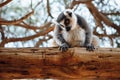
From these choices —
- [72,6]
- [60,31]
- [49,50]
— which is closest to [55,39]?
[60,31]

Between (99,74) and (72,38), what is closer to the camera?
(99,74)

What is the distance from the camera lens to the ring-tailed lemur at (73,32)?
361cm

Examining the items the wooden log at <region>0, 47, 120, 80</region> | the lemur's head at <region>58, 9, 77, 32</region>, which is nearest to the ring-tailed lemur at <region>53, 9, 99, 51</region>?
the lemur's head at <region>58, 9, 77, 32</region>

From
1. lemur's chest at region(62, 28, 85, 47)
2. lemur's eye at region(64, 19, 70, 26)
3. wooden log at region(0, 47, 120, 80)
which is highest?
lemur's eye at region(64, 19, 70, 26)

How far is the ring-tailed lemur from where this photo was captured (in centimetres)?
361

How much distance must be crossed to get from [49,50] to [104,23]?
268 centimetres

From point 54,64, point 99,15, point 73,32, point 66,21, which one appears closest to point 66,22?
point 66,21

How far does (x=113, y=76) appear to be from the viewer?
8.81ft

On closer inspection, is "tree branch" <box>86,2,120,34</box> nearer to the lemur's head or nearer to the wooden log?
the lemur's head

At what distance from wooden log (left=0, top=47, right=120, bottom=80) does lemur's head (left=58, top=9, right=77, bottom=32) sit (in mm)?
858

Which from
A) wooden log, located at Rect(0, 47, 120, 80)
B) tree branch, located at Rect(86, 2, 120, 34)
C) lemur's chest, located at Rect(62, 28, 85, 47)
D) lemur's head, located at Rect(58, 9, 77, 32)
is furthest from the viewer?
tree branch, located at Rect(86, 2, 120, 34)

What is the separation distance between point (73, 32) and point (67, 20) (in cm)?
25

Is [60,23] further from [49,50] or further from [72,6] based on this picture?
[72,6]

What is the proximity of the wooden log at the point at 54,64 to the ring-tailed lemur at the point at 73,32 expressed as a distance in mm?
907
